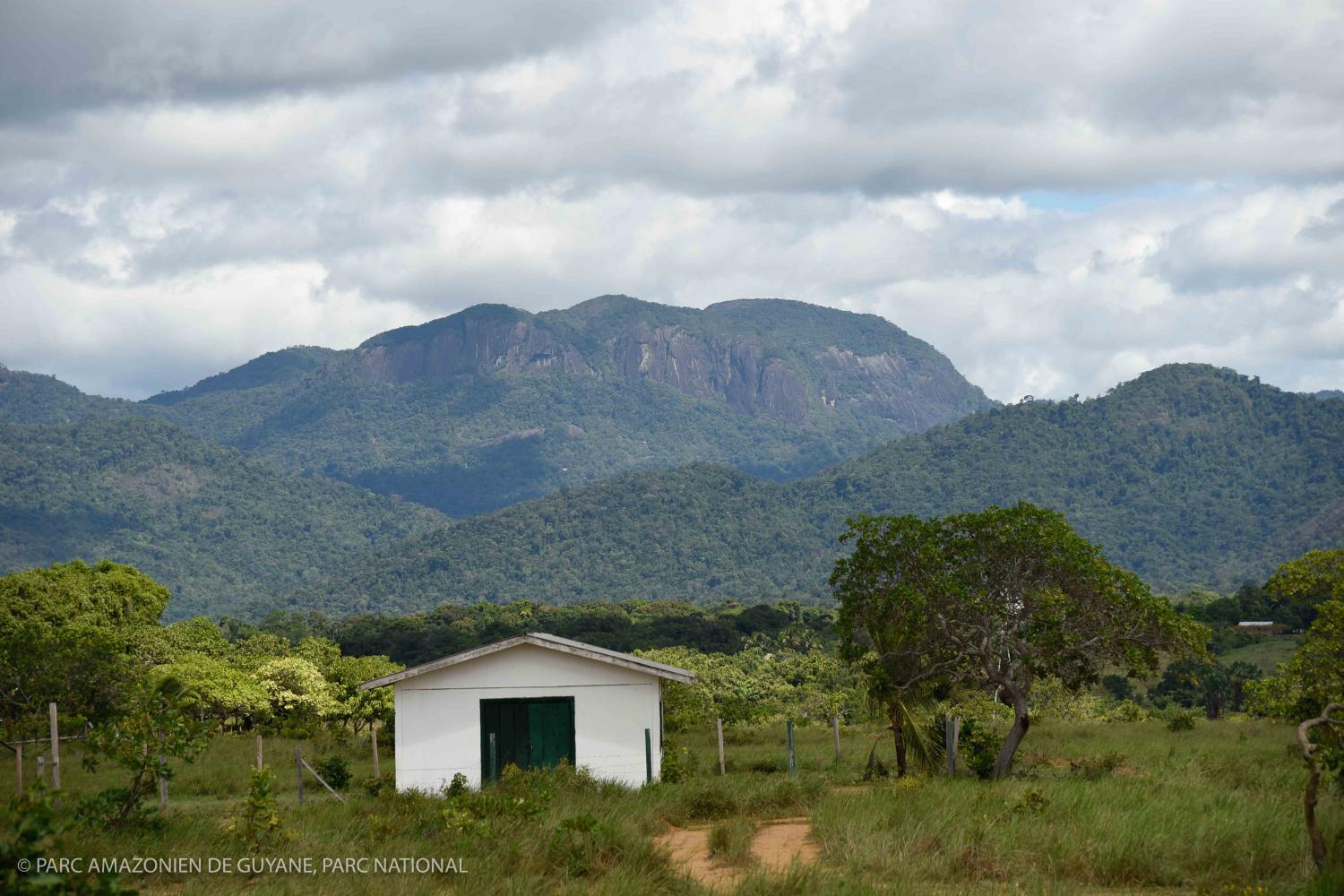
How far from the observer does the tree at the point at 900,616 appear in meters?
20.9

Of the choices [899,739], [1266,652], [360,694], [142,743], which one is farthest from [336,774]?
[1266,652]

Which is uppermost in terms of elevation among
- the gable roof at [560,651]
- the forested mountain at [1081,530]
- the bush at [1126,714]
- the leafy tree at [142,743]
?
the forested mountain at [1081,530]

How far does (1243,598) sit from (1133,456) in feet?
408

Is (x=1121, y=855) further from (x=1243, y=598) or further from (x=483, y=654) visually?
(x=1243, y=598)

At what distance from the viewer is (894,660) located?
21.3 meters

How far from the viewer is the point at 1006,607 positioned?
2064cm

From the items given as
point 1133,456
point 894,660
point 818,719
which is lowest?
point 818,719

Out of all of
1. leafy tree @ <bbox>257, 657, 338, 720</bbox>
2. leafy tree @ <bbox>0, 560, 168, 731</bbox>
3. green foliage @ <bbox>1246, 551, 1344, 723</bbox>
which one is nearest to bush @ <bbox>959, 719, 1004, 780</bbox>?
green foliage @ <bbox>1246, 551, 1344, 723</bbox>

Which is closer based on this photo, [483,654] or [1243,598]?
[483,654]

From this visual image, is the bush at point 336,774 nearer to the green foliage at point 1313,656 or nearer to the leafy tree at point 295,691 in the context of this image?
the green foliage at point 1313,656

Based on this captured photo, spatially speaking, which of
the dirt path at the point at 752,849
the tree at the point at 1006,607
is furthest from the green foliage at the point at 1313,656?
the dirt path at the point at 752,849

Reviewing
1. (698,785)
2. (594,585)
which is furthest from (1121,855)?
(594,585)

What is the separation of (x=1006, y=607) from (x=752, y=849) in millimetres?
Answer: 7608

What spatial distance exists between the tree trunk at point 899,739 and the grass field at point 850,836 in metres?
1.62
